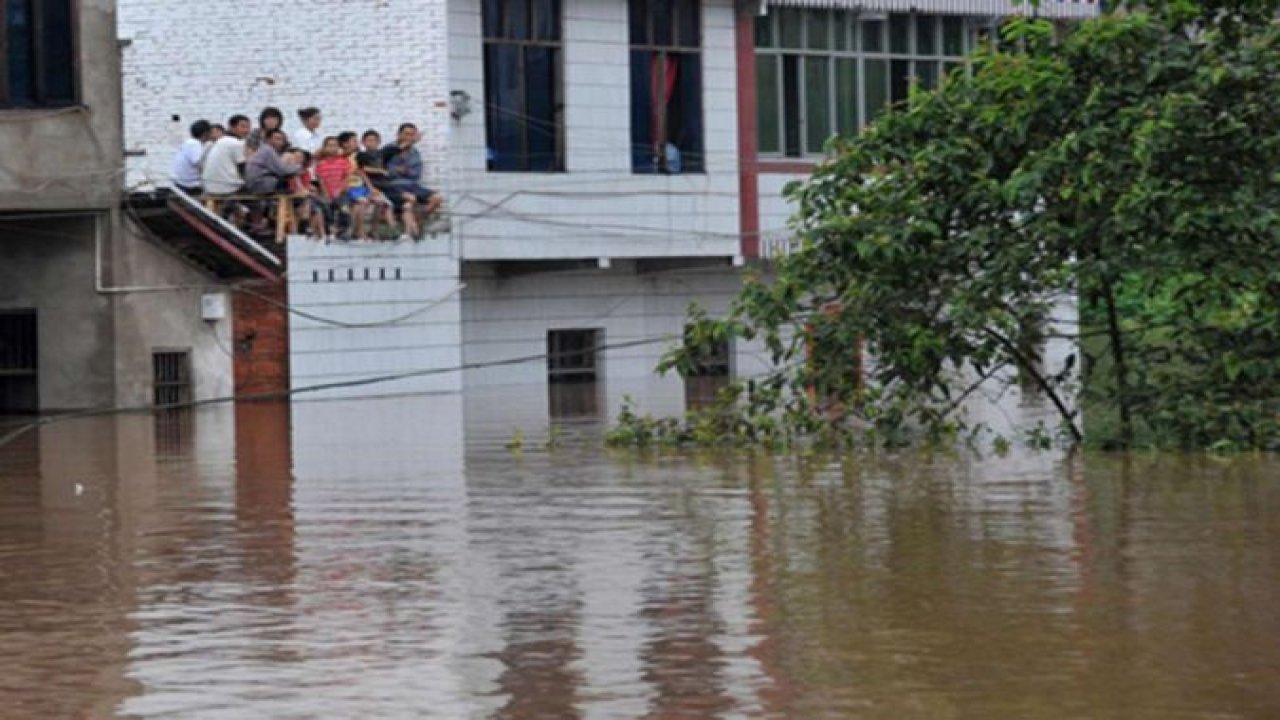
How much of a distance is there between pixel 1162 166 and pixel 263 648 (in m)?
11.2

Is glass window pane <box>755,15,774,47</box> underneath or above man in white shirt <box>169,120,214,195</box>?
above

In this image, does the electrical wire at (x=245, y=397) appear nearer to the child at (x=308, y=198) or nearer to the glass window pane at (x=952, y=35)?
the child at (x=308, y=198)

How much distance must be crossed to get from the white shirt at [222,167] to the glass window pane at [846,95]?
11.7 meters

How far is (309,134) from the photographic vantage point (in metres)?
35.0

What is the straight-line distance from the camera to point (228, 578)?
43.7ft

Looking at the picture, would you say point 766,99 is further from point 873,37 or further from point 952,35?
point 952,35

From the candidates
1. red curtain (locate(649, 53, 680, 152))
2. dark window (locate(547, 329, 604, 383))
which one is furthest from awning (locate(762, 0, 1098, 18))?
dark window (locate(547, 329, 604, 383))

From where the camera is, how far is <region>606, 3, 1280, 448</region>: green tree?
2027cm

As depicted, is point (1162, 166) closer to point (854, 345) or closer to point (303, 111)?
point (854, 345)

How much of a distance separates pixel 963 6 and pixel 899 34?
1087 millimetres

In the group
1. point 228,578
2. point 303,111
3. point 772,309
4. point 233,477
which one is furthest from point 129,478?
point 303,111

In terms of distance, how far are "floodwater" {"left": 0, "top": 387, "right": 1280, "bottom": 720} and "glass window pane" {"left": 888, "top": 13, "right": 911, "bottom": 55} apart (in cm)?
2255

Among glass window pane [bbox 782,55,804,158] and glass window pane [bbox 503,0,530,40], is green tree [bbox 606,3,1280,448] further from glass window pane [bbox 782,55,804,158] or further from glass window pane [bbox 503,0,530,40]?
glass window pane [bbox 782,55,804,158]

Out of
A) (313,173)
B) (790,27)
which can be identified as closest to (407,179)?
(313,173)
